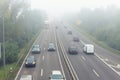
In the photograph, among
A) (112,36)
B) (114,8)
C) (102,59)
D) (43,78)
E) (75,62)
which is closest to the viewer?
(43,78)

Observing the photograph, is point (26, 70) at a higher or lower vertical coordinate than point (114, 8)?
lower

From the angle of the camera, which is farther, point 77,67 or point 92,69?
point 77,67

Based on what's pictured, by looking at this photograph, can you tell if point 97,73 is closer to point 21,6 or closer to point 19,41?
point 19,41

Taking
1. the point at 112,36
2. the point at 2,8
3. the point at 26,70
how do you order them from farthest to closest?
the point at 112,36 → the point at 2,8 → the point at 26,70

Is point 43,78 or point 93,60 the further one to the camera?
point 93,60

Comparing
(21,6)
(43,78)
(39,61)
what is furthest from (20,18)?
(43,78)

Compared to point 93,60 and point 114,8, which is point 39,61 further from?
point 114,8

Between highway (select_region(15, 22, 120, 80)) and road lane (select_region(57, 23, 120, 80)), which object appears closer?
road lane (select_region(57, 23, 120, 80))

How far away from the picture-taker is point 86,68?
47062mm

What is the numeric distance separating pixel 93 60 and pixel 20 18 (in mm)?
42417

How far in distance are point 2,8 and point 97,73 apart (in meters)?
38.6

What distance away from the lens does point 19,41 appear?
250 ft

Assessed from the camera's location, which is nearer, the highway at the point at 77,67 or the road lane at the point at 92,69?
the road lane at the point at 92,69

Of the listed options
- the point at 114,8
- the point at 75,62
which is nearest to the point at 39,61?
the point at 75,62
